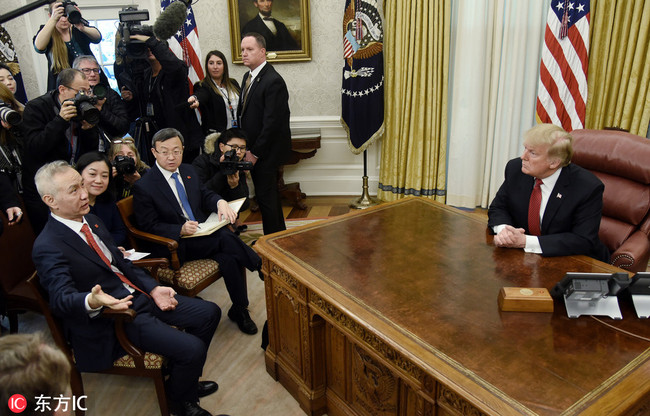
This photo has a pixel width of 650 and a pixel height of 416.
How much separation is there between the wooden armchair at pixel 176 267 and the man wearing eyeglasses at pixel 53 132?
1.93ft

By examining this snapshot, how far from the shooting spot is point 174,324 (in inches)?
92.7

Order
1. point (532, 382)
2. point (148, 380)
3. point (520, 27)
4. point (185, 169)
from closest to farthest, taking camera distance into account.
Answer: point (532, 382), point (148, 380), point (185, 169), point (520, 27)

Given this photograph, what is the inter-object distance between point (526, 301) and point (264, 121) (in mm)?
2503

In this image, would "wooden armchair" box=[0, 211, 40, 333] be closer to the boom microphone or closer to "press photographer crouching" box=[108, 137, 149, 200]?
"press photographer crouching" box=[108, 137, 149, 200]

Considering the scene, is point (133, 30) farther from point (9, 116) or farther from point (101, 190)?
point (101, 190)

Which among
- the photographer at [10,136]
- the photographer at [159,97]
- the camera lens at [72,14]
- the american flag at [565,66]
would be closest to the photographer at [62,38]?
the camera lens at [72,14]

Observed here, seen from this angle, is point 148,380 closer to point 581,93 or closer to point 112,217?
point 112,217

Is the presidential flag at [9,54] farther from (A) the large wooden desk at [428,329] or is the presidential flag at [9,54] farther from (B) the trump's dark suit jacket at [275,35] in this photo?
(A) the large wooden desk at [428,329]

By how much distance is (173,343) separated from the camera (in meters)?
2.10

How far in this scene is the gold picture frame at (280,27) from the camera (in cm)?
505

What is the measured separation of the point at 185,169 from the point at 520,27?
3287 millimetres

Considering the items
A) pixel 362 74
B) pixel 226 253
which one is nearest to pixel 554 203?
pixel 226 253

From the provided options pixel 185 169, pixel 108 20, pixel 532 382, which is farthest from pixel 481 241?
pixel 108 20

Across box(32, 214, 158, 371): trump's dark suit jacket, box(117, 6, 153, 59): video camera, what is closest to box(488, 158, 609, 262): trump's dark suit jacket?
box(32, 214, 158, 371): trump's dark suit jacket
